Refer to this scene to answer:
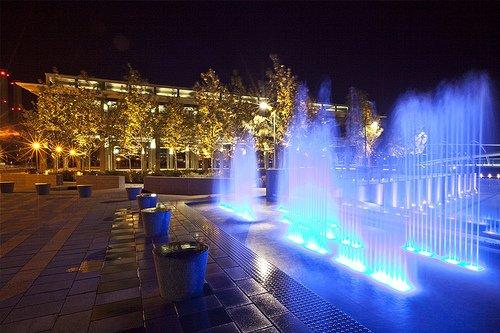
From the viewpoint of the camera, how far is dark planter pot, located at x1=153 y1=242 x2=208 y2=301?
4.12m

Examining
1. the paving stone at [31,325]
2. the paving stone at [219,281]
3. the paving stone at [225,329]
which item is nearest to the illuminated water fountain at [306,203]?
the paving stone at [219,281]

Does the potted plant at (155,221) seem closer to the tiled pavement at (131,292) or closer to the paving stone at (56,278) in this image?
the tiled pavement at (131,292)

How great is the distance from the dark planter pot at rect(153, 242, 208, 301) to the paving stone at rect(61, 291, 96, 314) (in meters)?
0.98

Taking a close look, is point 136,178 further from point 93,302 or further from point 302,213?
point 93,302

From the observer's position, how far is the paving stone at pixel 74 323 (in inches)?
140

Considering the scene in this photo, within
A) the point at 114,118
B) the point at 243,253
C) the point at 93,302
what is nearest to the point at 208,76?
the point at 114,118

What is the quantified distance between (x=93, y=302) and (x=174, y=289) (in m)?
1.15

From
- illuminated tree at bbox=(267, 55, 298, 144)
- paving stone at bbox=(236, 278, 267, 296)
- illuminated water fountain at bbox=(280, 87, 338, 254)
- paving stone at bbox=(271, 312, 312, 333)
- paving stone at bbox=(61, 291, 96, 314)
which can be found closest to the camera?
paving stone at bbox=(271, 312, 312, 333)

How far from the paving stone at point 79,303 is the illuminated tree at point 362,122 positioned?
35.0 m

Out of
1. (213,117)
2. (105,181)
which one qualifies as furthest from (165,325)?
(213,117)

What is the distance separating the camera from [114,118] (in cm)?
2450

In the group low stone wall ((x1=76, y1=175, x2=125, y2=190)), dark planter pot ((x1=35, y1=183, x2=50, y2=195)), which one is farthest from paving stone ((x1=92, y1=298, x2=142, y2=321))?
low stone wall ((x1=76, y1=175, x2=125, y2=190))

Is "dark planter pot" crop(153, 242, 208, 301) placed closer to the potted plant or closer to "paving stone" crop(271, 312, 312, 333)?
"paving stone" crop(271, 312, 312, 333)

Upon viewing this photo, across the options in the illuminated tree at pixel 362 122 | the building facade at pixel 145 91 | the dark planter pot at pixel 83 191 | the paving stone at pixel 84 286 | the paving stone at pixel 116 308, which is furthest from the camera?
the illuminated tree at pixel 362 122
